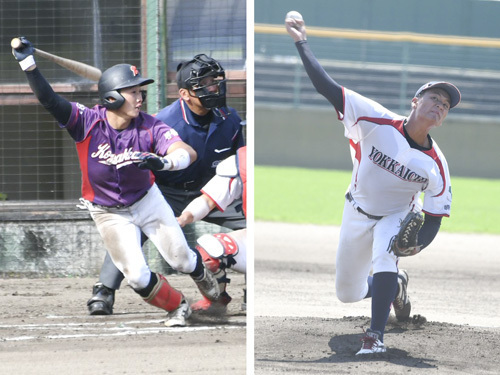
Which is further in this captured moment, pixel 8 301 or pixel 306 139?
pixel 306 139

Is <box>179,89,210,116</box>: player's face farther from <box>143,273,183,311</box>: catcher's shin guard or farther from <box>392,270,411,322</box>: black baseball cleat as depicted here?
<box>392,270,411,322</box>: black baseball cleat

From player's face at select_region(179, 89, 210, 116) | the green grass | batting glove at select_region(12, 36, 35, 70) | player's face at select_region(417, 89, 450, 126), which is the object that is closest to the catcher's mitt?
player's face at select_region(417, 89, 450, 126)

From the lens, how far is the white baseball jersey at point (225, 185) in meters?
4.58

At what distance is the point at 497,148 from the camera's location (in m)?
6.54

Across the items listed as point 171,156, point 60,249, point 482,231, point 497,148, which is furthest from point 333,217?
point 171,156

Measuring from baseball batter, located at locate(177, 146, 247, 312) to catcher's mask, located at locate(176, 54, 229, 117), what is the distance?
357 mm

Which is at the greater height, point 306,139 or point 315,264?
point 306,139

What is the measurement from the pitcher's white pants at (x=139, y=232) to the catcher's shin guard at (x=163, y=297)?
→ 0.09 m

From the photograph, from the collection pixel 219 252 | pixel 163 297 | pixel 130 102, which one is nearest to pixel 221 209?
pixel 219 252

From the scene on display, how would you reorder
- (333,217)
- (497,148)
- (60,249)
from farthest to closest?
(333,217), (497,148), (60,249)

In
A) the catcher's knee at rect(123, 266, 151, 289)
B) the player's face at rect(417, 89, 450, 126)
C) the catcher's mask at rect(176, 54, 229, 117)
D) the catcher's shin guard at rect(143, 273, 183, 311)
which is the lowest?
the catcher's shin guard at rect(143, 273, 183, 311)

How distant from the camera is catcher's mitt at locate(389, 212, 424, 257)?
3.63 metres

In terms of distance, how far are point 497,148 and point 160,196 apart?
335cm

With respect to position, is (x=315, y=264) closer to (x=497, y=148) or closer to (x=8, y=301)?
(x=497, y=148)
